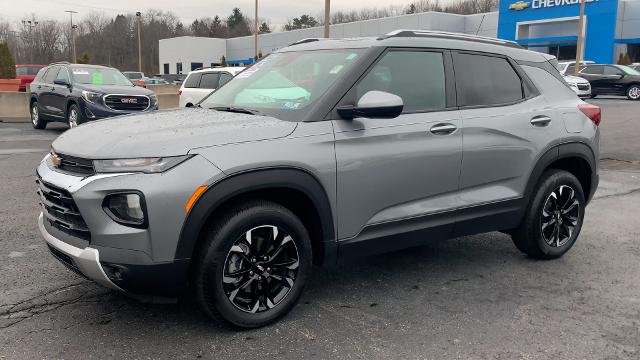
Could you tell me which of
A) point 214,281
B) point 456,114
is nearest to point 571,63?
point 456,114

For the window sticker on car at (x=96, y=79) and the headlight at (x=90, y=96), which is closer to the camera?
the headlight at (x=90, y=96)

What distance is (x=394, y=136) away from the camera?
3.82 meters

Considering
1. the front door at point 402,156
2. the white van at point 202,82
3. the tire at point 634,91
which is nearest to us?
the front door at point 402,156

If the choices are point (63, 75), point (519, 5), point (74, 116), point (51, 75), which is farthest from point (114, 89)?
point (519, 5)

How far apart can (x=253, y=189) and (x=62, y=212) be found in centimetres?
105

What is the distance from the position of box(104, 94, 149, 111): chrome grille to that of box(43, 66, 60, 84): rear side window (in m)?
2.41

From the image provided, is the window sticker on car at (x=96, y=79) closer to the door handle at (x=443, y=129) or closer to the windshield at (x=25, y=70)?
the door handle at (x=443, y=129)

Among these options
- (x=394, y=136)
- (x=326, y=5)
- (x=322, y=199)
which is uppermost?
(x=326, y=5)

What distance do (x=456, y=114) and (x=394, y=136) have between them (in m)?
0.64

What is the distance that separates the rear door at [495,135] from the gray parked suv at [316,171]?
0.04ft

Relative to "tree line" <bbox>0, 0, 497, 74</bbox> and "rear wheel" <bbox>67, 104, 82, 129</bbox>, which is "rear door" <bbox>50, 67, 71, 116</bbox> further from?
"tree line" <bbox>0, 0, 497, 74</bbox>

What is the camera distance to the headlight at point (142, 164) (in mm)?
3020

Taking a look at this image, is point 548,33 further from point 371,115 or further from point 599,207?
point 371,115

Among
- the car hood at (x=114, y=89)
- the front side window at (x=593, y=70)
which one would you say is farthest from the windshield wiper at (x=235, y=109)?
the front side window at (x=593, y=70)
